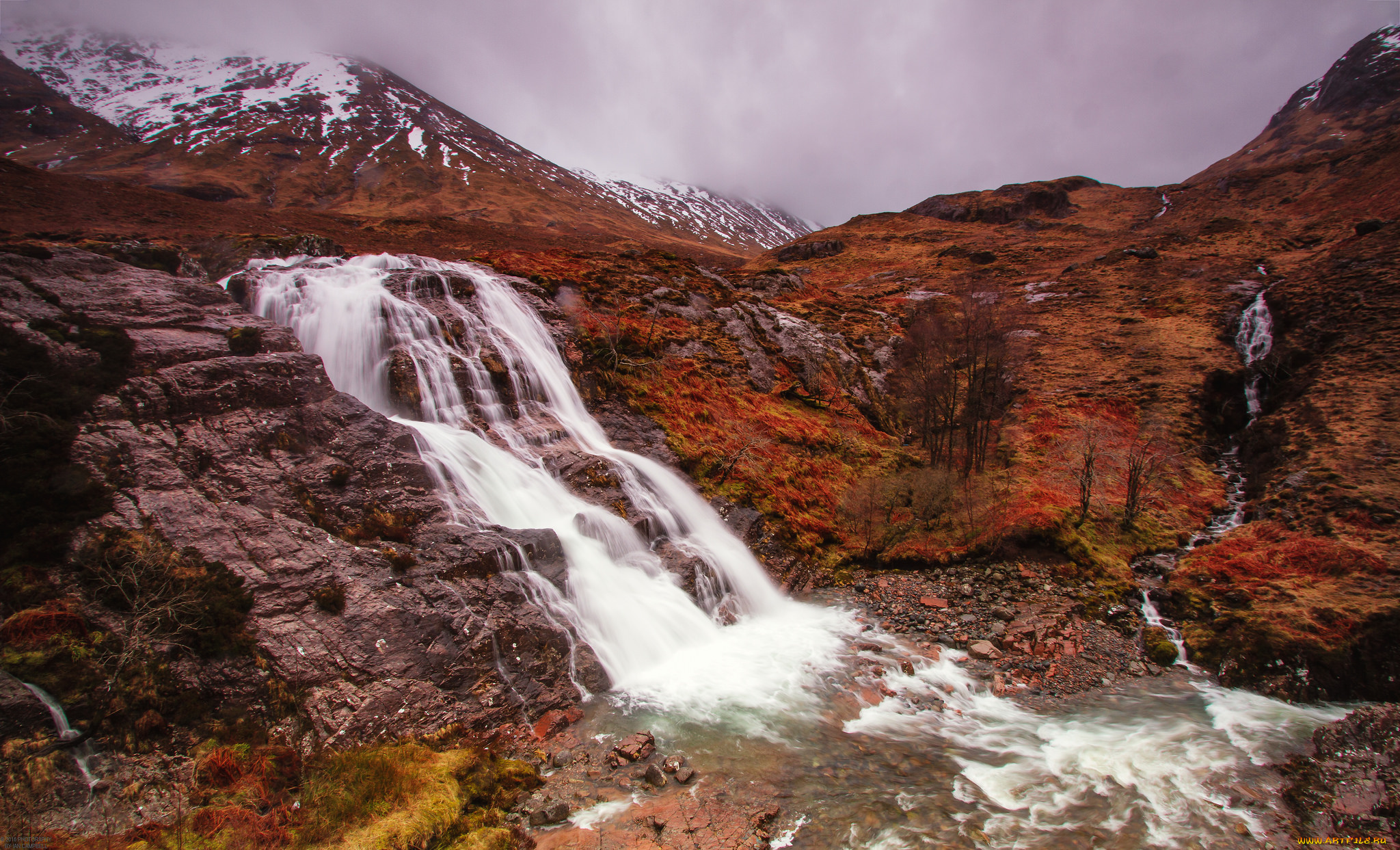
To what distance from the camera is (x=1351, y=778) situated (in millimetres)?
7129

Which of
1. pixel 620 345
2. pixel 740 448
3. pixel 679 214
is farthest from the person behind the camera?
pixel 679 214

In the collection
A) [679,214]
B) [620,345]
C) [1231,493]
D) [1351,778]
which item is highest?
[679,214]

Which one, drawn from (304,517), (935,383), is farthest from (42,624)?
(935,383)

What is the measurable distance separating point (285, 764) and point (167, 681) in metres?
1.91

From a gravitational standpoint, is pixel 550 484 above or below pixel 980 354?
below

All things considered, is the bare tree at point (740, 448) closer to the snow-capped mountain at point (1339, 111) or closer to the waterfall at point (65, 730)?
the waterfall at point (65, 730)

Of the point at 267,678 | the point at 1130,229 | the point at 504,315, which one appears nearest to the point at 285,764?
the point at 267,678

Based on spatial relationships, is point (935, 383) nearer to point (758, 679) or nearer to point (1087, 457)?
point (1087, 457)

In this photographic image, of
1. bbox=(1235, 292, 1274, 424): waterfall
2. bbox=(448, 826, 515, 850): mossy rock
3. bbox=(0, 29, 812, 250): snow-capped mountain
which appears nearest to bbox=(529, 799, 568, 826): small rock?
bbox=(448, 826, 515, 850): mossy rock

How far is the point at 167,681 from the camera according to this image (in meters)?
6.79

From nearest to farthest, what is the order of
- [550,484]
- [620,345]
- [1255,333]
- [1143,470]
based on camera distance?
[550,484], [1143,470], [620,345], [1255,333]

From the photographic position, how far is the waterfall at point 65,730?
5.86 metres

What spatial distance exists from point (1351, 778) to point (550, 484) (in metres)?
15.0

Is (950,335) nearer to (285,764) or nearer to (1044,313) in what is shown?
(1044,313)
